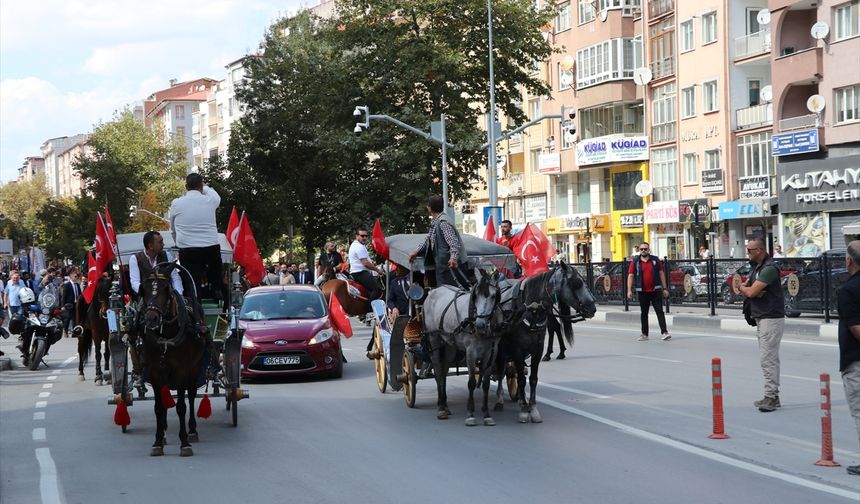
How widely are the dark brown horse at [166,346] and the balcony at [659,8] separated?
51.8 meters

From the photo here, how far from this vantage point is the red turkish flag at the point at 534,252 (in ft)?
54.7

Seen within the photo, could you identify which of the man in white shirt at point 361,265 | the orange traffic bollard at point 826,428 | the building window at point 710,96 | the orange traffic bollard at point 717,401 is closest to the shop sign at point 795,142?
the building window at point 710,96

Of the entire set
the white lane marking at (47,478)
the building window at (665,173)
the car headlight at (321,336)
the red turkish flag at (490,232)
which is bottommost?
the white lane marking at (47,478)

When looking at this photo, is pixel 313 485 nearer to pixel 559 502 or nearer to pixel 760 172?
pixel 559 502

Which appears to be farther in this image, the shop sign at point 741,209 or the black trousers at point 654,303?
the shop sign at point 741,209

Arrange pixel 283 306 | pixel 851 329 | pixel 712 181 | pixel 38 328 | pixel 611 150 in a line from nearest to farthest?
pixel 851 329, pixel 283 306, pixel 38 328, pixel 712 181, pixel 611 150

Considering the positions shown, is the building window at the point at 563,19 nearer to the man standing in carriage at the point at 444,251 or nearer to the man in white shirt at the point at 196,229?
the man standing in carriage at the point at 444,251

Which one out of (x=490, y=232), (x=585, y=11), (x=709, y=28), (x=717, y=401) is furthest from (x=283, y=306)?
(x=585, y=11)

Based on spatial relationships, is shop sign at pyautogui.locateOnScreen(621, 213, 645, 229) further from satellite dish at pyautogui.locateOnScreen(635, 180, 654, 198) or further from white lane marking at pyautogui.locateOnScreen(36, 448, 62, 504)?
white lane marking at pyautogui.locateOnScreen(36, 448, 62, 504)

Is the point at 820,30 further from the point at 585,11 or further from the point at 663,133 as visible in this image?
the point at 585,11

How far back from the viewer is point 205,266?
526 inches

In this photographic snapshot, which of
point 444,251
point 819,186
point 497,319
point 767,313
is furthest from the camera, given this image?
point 819,186

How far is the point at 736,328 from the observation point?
2975 cm

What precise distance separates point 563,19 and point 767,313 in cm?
5892
